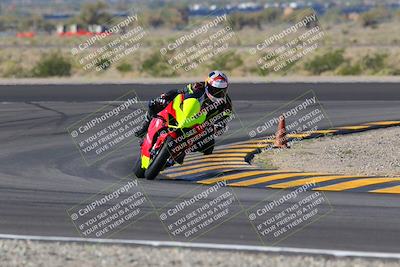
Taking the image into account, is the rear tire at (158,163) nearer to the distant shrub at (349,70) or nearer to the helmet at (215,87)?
the helmet at (215,87)

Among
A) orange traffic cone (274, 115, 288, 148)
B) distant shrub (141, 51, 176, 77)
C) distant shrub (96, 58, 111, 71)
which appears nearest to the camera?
orange traffic cone (274, 115, 288, 148)

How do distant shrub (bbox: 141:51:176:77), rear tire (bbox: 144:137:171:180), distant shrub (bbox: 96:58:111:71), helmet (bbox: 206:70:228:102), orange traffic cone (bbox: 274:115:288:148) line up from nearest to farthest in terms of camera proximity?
rear tire (bbox: 144:137:171:180), helmet (bbox: 206:70:228:102), orange traffic cone (bbox: 274:115:288:148), distant shrub (bbox: 141:51:176:77), distant shrub (bbox: 96:58:111:71)

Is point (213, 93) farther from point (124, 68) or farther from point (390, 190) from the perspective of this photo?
point (124, 68)

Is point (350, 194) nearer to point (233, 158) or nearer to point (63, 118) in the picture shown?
point (233, 158)

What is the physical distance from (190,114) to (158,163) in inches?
33.5

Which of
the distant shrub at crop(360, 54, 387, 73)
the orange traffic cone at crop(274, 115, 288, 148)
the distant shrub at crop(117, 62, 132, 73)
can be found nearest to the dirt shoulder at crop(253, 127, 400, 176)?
the orange traffic cone at crop(274, 115, 288, 148)

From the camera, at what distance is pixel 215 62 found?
154 feet

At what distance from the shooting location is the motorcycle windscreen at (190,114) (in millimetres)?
14406

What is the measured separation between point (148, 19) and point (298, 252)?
12742 centimetres

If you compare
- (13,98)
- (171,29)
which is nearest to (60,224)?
(13,98)

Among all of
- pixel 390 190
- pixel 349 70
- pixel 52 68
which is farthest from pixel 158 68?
pixel 390 190

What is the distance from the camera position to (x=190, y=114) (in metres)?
14.4

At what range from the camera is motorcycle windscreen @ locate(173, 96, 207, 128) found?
14406 mm

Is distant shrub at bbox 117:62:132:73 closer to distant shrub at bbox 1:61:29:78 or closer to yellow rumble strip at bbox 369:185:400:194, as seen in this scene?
distant shrub at bbox 1:61:29:78
